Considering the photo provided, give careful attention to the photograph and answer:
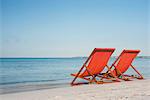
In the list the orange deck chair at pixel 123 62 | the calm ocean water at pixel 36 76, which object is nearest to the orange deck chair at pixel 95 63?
the orange deck chair at pixel 123 62

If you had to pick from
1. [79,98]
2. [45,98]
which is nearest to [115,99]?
[79,98]

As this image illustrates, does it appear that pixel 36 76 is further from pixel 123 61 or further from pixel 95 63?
pixel 95 63

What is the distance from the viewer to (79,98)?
14.0 ft

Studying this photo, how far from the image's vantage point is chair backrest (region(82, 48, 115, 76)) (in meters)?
7.14

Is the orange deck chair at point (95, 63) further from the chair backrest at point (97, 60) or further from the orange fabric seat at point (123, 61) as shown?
the orange fabric seat at point (123, 61)

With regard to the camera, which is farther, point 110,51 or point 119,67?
point 119,67

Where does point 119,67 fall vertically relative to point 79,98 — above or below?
below

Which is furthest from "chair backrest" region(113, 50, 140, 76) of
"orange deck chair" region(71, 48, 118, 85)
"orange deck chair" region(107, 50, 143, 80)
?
"orange deck chair" region(71, 48, 118, 85)

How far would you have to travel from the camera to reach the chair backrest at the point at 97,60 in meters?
7.14

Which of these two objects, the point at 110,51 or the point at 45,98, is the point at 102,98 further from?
the point at 110,51

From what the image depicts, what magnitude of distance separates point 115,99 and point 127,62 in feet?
14.5

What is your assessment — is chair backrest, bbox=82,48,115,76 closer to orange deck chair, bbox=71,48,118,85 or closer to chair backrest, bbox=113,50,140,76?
orange deck chair, bbox=71,48,118,85

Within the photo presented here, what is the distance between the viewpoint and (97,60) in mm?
7254

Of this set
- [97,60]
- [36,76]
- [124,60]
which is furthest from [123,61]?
[36,76]
